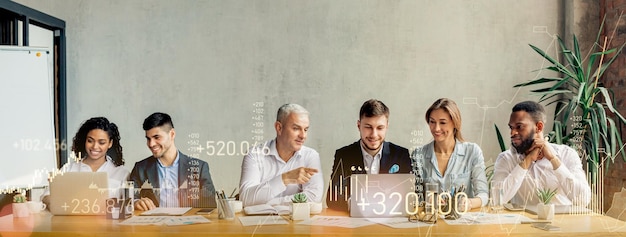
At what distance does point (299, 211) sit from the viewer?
10.4 feet

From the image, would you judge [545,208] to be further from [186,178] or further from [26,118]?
[26,118]

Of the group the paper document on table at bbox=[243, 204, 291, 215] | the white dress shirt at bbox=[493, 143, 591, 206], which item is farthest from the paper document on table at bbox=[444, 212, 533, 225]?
the paper document on table at bbox=[243, 204, 291, 215]

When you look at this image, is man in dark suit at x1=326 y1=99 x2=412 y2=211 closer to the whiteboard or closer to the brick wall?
the brick wall

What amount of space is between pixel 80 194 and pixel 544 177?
2.21 meters

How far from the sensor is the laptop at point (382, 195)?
3.24m

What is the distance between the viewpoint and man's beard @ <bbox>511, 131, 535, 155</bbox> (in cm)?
338

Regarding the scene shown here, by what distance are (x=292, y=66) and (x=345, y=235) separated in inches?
33.1

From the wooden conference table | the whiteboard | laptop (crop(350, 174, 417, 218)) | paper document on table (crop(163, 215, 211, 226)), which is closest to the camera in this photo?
the wooden conference table

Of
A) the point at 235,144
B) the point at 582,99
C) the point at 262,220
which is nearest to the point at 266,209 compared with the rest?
the point at 262,220

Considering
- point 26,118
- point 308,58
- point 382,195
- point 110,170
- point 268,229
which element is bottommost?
point 268,229

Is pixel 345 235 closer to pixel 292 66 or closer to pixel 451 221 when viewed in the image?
pixel 451 221

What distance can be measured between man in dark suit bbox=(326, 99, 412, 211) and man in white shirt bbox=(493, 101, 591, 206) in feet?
1.58

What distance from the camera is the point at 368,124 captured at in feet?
11.1

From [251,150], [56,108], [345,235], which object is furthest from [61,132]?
[345,235]
